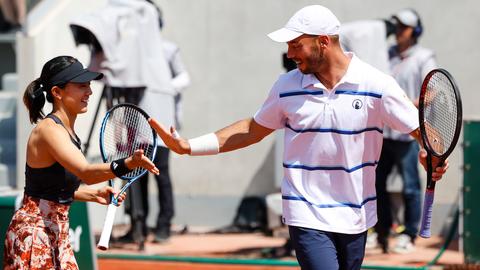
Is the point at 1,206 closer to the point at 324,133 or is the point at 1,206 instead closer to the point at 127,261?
the point at 127,261

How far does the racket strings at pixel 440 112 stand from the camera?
5.36 m

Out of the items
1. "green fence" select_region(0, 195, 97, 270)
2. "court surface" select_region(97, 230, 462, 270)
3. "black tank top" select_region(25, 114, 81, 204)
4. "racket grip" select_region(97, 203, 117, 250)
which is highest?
"black tank top" select_region(25, 114, 81, 204)

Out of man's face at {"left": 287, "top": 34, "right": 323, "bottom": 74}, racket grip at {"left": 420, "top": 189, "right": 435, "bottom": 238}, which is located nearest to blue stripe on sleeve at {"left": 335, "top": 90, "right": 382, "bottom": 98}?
man's face at {"left": 287, "top": 34, "right": 323, "bottom": 74}

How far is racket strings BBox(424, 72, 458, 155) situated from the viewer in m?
5.36

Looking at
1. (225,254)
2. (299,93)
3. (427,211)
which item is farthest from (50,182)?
(225,254)

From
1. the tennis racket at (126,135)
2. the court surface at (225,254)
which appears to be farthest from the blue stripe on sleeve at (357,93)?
the court surface at (225,254)

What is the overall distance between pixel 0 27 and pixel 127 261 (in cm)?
380

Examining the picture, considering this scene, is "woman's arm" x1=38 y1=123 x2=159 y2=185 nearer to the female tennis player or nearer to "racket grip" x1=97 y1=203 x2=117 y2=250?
the female tennis player

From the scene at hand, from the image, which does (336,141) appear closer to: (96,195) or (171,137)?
(171,137)

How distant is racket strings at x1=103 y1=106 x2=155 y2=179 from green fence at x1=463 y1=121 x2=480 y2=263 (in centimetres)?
348

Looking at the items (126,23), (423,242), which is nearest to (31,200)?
(126,23)

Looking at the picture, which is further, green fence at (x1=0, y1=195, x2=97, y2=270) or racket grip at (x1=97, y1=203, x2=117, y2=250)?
green fence at (x1=0, y1=195, x2=97, y2=270)

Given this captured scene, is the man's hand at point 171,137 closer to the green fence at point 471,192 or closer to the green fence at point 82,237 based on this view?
the green fence at point 82,237

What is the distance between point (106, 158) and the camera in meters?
5.69
